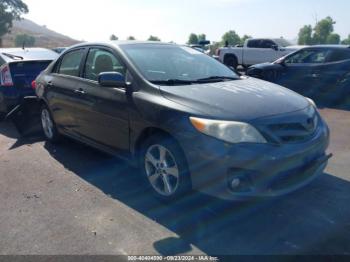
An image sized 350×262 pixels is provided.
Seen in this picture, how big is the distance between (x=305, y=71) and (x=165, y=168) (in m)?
7.74

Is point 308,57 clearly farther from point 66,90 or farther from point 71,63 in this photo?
point 66,90

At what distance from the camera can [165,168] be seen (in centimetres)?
389

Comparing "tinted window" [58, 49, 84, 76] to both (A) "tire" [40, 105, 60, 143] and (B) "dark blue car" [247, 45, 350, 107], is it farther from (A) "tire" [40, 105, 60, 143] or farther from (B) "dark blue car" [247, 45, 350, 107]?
(B) "dark blue car" [247, 45, 350, 107]

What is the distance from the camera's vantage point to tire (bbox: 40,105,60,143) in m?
6.13

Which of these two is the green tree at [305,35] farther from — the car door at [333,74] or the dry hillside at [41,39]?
the car door at [333,74]

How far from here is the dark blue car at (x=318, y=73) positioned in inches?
387

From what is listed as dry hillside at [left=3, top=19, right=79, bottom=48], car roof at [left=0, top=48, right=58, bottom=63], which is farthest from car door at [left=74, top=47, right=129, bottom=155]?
dry hillside at [left=3, top=19, right=79, bottom=48]

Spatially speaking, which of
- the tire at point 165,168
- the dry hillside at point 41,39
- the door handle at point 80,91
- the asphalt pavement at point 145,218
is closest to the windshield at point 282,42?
the asphalt pavement at point 145,218

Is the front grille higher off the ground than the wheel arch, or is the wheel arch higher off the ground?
the front grille

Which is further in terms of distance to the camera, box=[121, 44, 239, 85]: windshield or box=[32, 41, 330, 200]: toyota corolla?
box=[121, 44, 239, 85]: windshield

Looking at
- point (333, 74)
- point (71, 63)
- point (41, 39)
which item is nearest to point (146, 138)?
point (71, 63)

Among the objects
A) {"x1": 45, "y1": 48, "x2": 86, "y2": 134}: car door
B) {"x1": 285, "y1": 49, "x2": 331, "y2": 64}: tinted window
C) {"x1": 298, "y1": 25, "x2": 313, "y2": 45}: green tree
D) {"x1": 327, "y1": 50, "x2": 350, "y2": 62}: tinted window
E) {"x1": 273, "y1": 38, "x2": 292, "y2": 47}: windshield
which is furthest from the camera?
{"x1": 298, "y1": 25, "x2": 313, "y2": 45}: green tree

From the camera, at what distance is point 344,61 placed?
32.3 feet

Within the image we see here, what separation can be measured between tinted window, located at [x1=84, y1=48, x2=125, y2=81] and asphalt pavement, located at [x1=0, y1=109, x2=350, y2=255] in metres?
1.27
